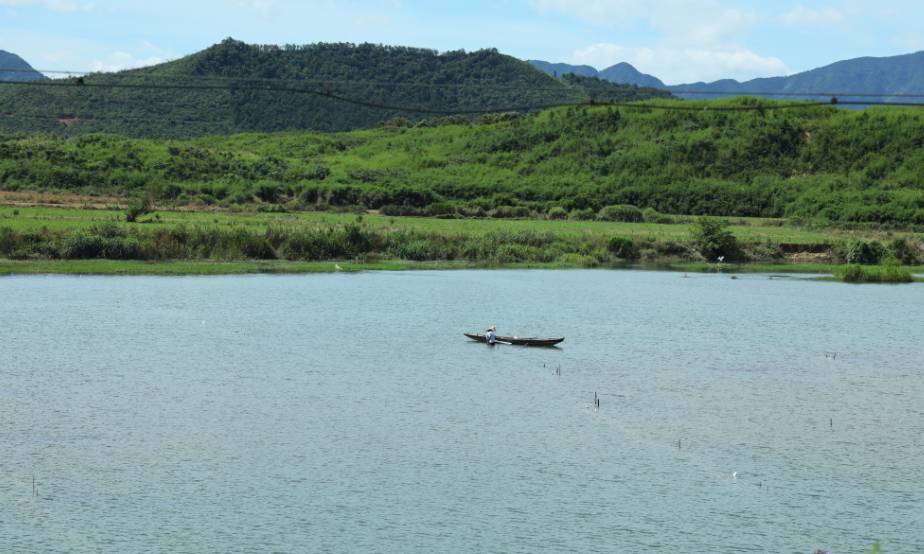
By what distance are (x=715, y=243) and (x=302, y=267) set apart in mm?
32376

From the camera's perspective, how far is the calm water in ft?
78.8

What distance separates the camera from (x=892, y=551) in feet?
76.2

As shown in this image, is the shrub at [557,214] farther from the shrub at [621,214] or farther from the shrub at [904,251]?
the shrub at [904,251]

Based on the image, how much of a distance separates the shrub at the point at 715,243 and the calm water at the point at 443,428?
2807cm

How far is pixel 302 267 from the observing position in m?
69.2

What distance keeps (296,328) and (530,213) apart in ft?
209

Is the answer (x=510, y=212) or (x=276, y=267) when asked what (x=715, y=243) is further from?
(x=276, y=267)

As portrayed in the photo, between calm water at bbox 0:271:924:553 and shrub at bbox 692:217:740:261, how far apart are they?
2807 cm

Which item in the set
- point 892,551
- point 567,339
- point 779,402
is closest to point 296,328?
point 567,339

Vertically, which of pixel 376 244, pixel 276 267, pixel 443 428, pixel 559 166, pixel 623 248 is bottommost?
pixel 443 428

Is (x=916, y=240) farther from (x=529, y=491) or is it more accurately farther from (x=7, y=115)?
(x=7, y=115)

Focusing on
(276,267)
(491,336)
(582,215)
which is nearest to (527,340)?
(491,336)

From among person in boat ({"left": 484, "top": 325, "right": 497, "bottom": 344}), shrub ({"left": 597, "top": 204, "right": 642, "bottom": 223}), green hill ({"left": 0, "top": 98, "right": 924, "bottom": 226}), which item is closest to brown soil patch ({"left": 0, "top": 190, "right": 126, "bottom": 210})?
green hill ({"left": 0, "top": 98, "right": 924, "bottom": 226})

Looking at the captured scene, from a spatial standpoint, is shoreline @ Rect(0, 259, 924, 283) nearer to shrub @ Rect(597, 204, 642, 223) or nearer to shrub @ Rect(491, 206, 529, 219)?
shrub @ Rect(597, 204, 642, 223)
